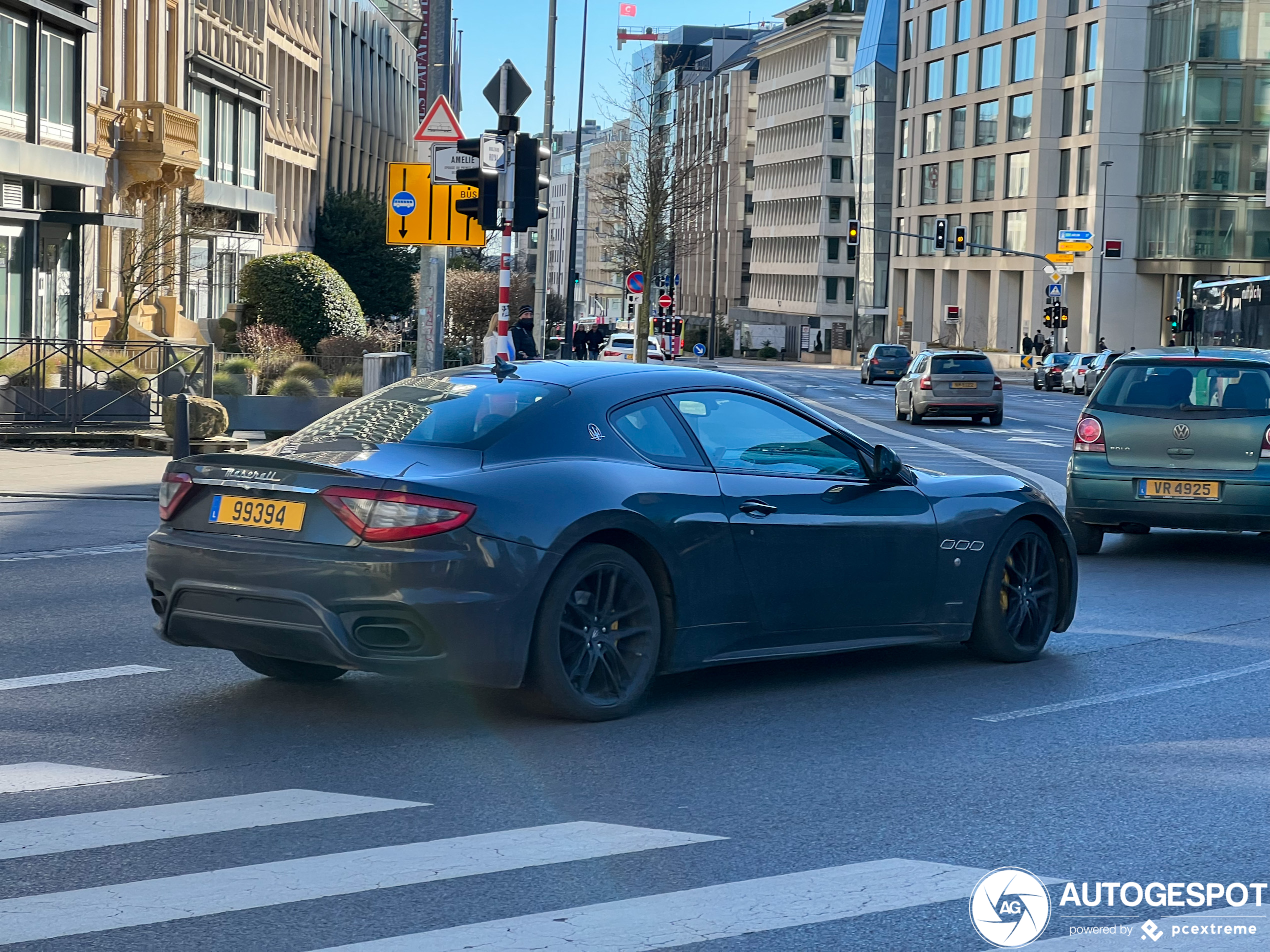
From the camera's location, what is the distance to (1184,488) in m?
13.6

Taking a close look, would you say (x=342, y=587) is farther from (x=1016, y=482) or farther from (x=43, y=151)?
(x=43, y=151)

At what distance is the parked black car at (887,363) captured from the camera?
65250mm

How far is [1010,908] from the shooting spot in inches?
194

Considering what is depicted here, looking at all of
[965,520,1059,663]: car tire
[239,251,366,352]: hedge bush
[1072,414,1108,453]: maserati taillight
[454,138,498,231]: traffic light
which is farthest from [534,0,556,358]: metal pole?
[965,520,1059,663]: car tire

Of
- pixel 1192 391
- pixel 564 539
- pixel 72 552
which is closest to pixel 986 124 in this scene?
pixel 1192 391

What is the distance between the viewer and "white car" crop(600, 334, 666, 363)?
59.1m

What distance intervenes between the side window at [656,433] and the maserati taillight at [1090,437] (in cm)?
677

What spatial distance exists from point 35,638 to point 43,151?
944 inches

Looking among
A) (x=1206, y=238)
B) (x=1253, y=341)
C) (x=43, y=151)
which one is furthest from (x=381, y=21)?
(x=43, y=151)

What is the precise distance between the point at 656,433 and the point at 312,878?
120 inches

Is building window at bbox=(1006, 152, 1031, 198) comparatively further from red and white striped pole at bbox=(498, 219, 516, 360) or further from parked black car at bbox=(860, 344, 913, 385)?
red and white striped pole at bbox=(498, 219, 516, 360)

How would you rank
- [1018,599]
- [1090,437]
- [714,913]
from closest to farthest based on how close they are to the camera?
[714,913] → [1018,599] → [1090,437]

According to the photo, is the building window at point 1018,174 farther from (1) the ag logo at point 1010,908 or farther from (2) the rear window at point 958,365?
(1) the ag logo at point 1010,908

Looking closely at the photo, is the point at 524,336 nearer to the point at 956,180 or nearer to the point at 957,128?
the point at 956,180
